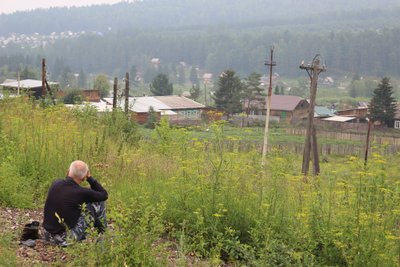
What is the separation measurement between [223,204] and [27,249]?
2.43 m

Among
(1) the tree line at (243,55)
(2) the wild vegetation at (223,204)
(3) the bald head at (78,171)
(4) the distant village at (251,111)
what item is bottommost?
(4) the distant village at (251,111)

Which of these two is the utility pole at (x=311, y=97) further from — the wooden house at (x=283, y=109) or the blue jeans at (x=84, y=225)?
the wooden house at (x=283, y=109)

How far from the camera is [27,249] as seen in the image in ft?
20.2

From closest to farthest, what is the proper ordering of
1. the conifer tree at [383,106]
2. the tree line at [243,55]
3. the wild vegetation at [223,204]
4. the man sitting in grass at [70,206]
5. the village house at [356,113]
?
the wild vegetation at [223,204] → the man sitting in grass at [70,206] → the conifer tree at [383,106] → the village house at [356,113] → the tree line at [243,55]

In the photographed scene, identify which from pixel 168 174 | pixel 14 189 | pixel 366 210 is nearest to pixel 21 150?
pixel 14 189

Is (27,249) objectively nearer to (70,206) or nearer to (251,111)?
(70,206)

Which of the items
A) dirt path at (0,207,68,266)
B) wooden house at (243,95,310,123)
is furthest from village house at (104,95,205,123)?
dirt path at (0,207,68,266)

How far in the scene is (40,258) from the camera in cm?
594

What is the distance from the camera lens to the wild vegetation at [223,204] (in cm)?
591

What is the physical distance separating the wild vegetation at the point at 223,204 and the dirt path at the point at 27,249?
0.28m

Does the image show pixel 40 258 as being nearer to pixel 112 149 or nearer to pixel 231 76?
pixel 112 149

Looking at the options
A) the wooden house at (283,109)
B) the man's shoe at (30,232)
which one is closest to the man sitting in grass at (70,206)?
the man's shoe at (30,232)

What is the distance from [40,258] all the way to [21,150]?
11.8ft

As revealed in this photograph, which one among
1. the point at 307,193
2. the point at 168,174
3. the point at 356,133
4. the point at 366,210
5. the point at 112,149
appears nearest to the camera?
the point at 366,210
